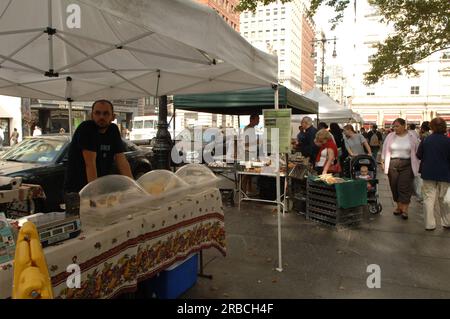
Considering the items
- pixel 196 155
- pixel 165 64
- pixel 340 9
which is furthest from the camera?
pixel 196 155

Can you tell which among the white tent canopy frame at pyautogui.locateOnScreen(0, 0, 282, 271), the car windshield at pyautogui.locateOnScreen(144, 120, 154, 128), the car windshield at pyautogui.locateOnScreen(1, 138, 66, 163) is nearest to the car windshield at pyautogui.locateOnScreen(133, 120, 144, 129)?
the car windshield at pyautogui.locateOnScreen(144, 120, 154, 128)

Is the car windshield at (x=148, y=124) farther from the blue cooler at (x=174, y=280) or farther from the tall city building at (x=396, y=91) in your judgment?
the tall city building at (x=396, y=91)

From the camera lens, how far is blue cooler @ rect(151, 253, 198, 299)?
3.50 m

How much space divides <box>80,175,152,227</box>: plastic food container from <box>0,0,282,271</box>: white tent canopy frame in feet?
4.04

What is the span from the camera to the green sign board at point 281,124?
4656mm

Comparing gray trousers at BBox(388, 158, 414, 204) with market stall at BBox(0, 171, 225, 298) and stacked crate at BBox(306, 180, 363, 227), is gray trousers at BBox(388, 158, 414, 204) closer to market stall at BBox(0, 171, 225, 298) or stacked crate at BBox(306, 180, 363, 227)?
stacked crate at BBox(306, 180, 363, 227)

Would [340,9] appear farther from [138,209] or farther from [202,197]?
[138,209]

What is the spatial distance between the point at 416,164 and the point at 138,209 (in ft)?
19.1

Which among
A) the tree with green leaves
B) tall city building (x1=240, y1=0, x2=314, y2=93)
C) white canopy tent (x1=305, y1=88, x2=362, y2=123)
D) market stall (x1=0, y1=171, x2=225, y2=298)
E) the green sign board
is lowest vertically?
market stall (x1=0, y1=171, x2=225, y2=298)

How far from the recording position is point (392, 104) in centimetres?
5809

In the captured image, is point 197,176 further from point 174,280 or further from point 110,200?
point 110,200

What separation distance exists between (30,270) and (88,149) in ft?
6.66

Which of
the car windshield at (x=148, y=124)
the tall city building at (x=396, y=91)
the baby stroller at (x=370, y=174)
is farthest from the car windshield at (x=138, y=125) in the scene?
the tall city building at (x=396, y=91)
